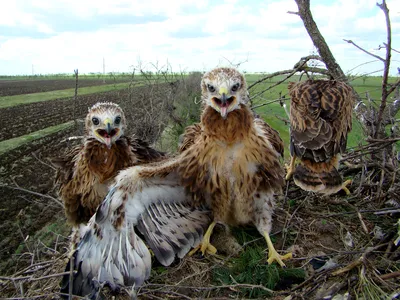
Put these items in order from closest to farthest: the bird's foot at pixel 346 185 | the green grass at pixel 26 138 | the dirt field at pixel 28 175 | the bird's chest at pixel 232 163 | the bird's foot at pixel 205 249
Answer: the bird's chest at pixel 232 163 < the bird's foot at pixel 205 249 < the bird's foot at pixel 346 185 < the dirt field at pixel 28 175 < the green grass at pixel 26 138

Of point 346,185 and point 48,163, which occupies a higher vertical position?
point 346,185

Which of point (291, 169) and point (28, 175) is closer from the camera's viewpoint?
point (291, 169)

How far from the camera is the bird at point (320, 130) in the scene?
3.75m

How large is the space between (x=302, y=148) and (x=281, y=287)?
4.66ft

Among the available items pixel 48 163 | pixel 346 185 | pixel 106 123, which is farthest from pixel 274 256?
pixel 48 163

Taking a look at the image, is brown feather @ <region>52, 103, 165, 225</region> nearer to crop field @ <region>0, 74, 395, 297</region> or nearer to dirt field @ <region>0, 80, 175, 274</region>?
crop field @ <region>0, 74, 395, 297</region>

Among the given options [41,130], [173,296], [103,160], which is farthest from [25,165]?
[173,296]

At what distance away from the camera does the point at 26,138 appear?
1934 centimetres

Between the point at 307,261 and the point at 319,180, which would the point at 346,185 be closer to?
the point at 319,180

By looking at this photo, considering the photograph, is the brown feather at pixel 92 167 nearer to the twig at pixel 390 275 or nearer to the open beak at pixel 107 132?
the open beak at pixel 107 132

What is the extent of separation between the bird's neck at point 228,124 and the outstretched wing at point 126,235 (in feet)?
1.61

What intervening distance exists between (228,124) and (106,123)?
1.35 m

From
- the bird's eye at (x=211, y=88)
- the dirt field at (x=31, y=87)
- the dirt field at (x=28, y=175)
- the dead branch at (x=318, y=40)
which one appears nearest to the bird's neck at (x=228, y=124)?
the bird's eye at (x=211, y=88)

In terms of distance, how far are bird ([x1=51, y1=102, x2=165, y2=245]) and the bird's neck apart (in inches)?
43.3
